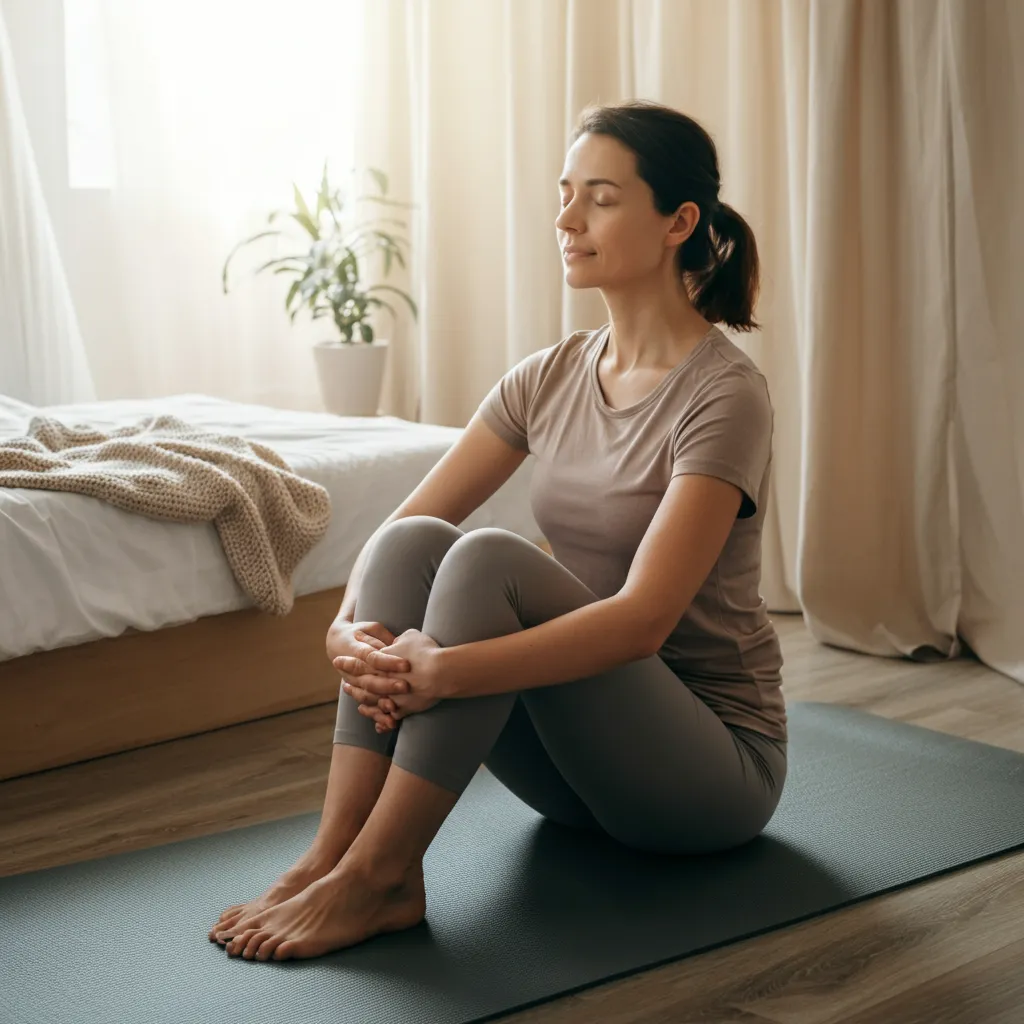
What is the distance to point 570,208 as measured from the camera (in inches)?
68.6

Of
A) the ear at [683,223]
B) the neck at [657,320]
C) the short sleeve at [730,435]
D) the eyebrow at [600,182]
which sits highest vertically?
the eyebrow at [600,182]

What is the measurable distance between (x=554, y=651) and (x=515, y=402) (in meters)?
0.49

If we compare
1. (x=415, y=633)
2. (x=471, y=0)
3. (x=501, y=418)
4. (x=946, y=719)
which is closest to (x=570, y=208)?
(x=501, y=418)

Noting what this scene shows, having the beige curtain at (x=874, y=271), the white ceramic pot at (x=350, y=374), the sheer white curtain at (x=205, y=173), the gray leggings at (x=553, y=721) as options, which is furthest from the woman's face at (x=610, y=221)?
the sheer white curtain at (x=205, y=173)

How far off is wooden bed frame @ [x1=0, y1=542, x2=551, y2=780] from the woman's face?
108cm

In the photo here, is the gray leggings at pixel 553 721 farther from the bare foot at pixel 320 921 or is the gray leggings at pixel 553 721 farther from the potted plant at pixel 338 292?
the potted plant at pixel 338 292

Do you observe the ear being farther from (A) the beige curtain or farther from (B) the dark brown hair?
(A) the beige curtain

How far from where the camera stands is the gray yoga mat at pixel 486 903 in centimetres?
148

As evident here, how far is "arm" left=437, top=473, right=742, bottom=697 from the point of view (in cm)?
149

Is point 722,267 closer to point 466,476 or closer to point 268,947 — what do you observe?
point 466,476

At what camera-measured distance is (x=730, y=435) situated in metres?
1.61

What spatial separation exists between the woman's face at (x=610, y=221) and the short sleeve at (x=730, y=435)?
196mm

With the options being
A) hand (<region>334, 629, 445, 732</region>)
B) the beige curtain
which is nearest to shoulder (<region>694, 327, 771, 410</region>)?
hand (<region>334, 629, 445, 732</region>)

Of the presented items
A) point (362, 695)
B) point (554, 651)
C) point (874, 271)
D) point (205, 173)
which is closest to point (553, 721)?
point (554, 651)
